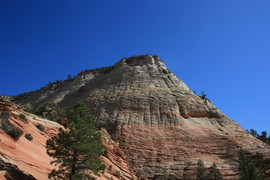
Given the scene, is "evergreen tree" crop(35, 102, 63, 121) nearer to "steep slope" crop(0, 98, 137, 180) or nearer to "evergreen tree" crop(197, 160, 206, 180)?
"steep slope" crop(0, 98, 137, 180)

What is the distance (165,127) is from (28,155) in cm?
2877

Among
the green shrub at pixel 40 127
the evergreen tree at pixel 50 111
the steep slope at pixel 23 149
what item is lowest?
the steep slope at pixel 23 149

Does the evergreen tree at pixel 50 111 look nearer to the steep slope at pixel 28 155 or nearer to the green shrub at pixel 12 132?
the steep slope at pixel 28 155

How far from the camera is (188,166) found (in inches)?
1389

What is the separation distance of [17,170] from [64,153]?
4.33 metres

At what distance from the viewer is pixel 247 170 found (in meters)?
31.0

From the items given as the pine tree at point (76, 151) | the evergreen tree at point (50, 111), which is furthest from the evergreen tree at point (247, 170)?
the evergreen tree at point (50, 111)

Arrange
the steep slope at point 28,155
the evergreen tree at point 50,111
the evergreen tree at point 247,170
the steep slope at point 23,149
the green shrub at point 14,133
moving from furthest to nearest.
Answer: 1. the evergreen tree at point 50,111
2. the evergreen tree at point 247,170
3. the green shrub at point 14,133
4. the steep slope at point 23,149
5. the steep slope at point 28,155

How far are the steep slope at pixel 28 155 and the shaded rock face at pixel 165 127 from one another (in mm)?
5399

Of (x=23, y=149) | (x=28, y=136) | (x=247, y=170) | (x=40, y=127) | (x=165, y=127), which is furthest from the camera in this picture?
(x=165, y=127)

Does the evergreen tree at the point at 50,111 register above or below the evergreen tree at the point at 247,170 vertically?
above

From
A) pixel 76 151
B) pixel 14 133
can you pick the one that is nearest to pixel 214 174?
pixel 76 151

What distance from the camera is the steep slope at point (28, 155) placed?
13.4 m

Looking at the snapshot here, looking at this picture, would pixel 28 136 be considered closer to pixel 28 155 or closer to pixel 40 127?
pixel 28 155
